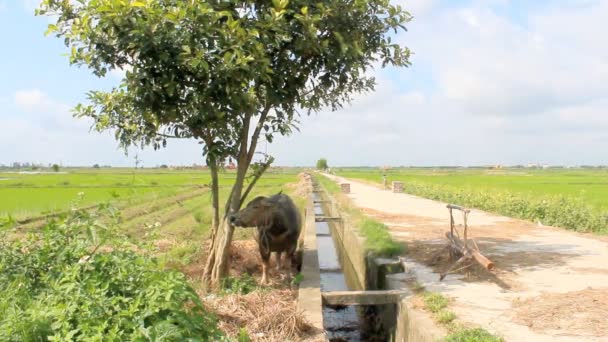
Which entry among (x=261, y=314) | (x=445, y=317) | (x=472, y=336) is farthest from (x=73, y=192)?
(x=472, y=336)

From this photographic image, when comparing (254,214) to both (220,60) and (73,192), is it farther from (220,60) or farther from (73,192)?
(73,192)

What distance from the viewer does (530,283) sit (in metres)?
6.23

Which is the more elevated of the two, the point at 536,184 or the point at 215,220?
the point at 215,220

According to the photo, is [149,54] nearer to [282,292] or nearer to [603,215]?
[282,292]

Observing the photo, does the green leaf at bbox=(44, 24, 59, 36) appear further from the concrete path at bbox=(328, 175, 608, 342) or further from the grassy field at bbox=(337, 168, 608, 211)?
the grassy field at bbox=(337, 168, 608, 211)

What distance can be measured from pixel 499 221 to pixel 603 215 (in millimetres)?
2419

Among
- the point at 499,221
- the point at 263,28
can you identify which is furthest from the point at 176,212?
the point at 263,28

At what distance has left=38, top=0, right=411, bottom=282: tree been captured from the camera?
480 centimetres

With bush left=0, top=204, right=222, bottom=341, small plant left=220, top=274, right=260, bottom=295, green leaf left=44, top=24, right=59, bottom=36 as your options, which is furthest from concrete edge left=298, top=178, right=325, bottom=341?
green leaf left=44, top=24, right=59, bottom=36

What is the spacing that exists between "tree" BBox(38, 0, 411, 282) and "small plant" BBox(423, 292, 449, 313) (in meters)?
2.38

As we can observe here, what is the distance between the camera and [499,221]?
13742 mm

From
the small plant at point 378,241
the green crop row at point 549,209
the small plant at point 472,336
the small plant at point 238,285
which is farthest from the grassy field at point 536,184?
the small plant at point 472,336

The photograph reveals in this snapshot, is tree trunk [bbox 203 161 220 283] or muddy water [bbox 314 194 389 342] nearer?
tree trunk [bbox 203 161 220 283]

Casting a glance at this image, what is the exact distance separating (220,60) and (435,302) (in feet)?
10.7
